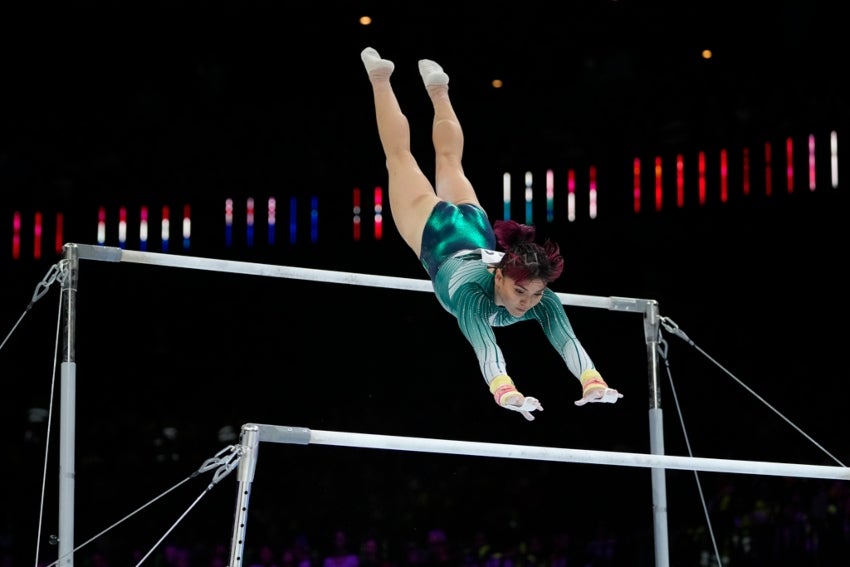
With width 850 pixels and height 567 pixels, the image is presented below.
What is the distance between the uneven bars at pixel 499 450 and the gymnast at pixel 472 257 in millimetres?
161

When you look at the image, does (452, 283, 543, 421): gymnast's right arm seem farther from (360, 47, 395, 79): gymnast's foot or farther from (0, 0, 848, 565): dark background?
(0, 0, 848, 565): dark background

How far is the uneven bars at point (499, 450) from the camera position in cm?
380

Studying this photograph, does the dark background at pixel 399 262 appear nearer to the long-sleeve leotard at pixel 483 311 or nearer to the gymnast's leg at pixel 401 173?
the gymnast's leg at pixel 401 173

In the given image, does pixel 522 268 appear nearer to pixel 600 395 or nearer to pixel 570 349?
pixel 570 349

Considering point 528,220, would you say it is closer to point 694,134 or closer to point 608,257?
point 608,257

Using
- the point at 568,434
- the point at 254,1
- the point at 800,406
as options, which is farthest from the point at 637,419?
the point at 254,1

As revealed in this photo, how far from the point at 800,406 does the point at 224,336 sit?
4.86 m

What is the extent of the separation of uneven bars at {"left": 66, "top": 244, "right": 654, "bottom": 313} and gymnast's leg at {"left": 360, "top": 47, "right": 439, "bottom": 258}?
31 cm

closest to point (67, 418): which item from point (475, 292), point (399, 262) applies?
point (475, 292)

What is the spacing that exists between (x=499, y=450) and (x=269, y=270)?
189cm

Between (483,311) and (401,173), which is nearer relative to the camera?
(483,311)

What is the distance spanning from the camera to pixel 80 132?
398 inches

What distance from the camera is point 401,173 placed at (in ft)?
17.9

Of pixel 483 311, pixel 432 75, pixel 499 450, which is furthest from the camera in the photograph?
pixel 432 75
